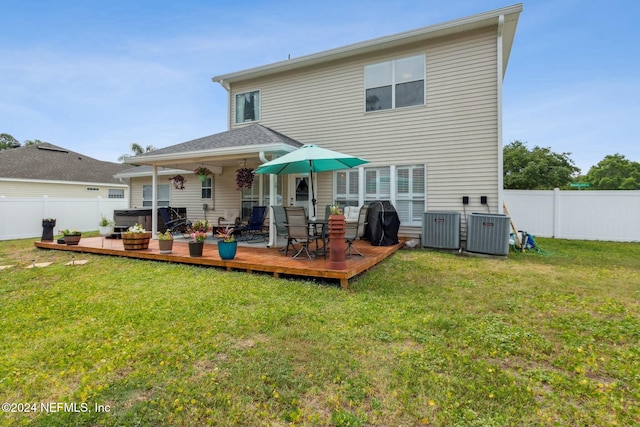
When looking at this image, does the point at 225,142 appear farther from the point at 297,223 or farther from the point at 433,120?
the point at 433,120

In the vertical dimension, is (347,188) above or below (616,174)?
below

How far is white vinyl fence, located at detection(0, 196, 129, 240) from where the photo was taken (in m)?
10.7

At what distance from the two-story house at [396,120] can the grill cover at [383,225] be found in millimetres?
941

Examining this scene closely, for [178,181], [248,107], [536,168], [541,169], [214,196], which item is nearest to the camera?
[178,181]

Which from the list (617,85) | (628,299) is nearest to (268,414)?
(628,299)

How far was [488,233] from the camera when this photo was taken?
6.80 meters

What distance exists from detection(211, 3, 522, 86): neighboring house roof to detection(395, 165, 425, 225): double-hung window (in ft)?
10.9

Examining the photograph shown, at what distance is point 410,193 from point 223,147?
5.00 meters

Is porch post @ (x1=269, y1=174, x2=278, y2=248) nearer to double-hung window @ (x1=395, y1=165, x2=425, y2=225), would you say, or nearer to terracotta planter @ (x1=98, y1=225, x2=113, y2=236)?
double-hung window @ (x1=395, y1=165, x2=425, y2=225)

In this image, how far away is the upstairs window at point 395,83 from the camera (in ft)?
26.6

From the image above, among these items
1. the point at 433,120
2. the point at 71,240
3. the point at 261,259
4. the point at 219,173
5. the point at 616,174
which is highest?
the point at 616,174

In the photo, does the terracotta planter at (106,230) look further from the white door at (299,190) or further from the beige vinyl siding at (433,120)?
the beige vinyl siding at (433,120)

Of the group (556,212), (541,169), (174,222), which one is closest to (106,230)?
(174,222)

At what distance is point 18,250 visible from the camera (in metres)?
8.06
